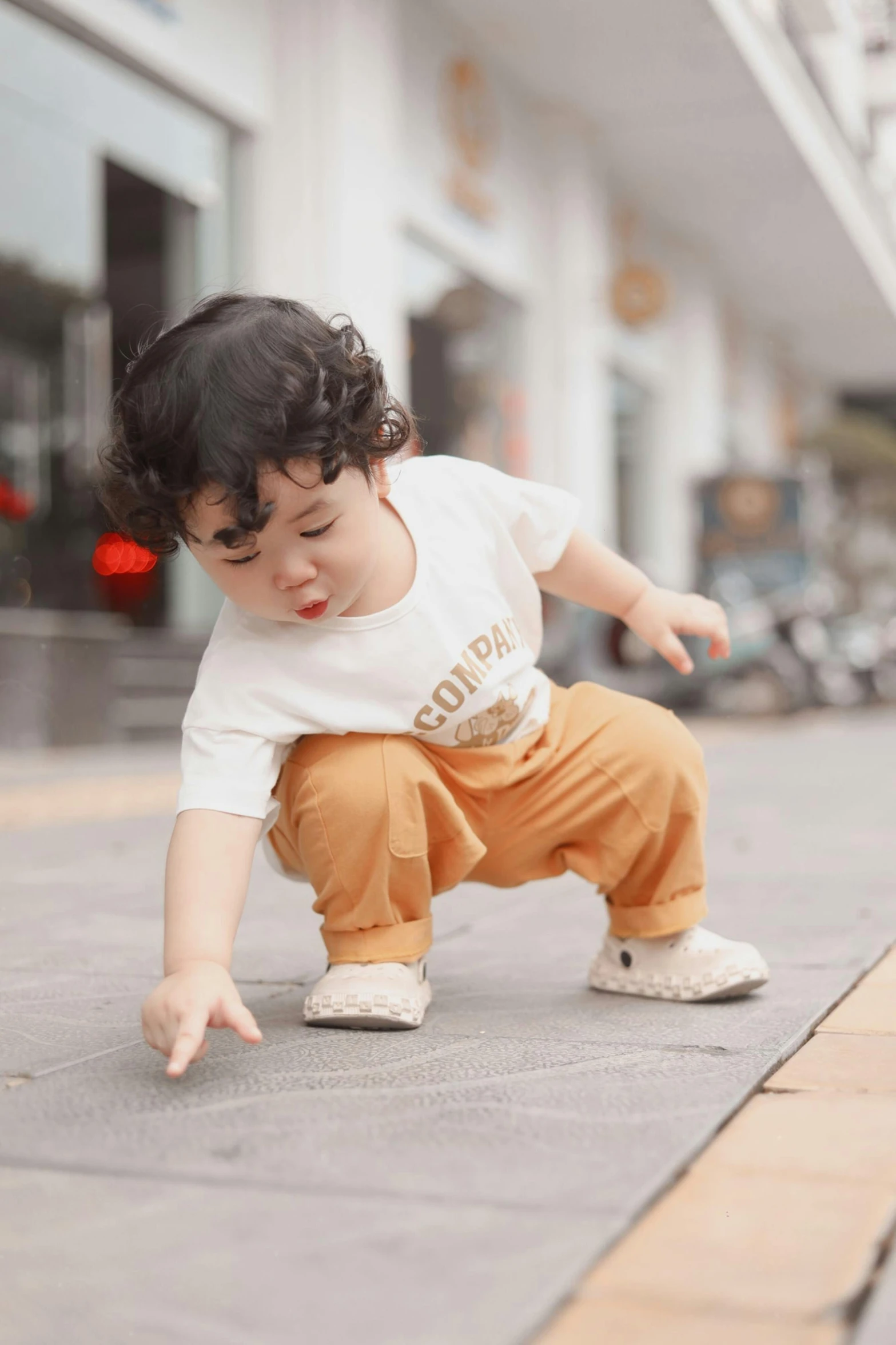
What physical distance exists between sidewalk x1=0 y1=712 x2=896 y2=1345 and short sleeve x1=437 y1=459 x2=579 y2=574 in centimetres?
50

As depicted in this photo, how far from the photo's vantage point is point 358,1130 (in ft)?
3.82

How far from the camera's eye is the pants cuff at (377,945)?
1.62 meters

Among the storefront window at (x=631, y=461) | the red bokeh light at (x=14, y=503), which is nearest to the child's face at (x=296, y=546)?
the red bokeh light at (x=14, y=503)

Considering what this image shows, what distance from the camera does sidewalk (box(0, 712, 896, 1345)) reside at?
87 cm

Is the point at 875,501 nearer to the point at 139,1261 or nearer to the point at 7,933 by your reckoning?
the point at 7,933

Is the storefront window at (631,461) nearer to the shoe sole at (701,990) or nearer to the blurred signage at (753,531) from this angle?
the blurred signage at (753,531)

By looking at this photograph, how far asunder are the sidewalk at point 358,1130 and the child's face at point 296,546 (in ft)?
1.37

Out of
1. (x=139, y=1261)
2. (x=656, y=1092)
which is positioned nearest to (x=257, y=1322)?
(x=139, y=1261)

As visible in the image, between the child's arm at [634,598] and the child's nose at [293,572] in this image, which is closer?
the child's nose at [293,572]

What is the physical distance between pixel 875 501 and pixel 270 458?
15.3 m

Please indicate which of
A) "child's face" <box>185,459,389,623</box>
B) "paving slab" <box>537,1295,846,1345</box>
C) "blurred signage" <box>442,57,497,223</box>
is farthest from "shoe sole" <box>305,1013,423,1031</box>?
"blurred signage" <box>442,57,497,223</box>

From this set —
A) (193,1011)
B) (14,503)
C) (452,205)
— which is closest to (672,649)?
(193,1011)

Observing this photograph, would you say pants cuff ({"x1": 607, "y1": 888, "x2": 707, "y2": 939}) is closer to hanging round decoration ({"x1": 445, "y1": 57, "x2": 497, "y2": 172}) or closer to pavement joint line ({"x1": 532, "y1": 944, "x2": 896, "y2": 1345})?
pavement joint line ({"x1": 532, "y1": 944, "x2": 896, "y2": 1345})

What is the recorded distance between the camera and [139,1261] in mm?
916
